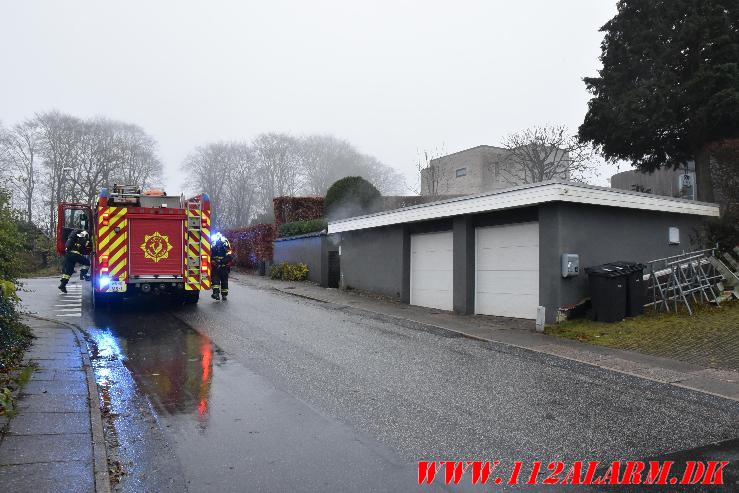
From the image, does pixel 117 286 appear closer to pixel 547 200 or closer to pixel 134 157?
pixel 547 200

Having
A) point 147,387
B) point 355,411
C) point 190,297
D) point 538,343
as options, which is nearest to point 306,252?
point 190,297

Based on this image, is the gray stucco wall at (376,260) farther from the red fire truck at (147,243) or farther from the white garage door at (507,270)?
the red fire truck at (147,243)

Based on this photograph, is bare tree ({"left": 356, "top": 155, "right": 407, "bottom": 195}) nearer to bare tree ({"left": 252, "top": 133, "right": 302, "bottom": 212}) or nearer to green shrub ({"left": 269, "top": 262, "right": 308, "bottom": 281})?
bare tree ({"left": 252, "top": 133, "right": 302, "bottom": 212})

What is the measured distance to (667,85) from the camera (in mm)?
15883

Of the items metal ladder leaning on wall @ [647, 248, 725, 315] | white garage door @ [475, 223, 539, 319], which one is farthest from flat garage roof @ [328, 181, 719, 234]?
metal ladder leaning on wall @ [647, 248, 725, 315]

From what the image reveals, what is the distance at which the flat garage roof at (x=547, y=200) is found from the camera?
11.3 meters

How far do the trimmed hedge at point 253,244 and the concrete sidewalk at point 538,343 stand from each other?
1004cm

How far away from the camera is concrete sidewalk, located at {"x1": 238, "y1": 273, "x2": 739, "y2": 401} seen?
289 inches

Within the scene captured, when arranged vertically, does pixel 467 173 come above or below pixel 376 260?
above

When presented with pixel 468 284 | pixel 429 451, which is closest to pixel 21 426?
pixel 429 451

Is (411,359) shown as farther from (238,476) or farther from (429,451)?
(238,476)

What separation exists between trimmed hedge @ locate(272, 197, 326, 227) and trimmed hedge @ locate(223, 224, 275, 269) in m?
0.74

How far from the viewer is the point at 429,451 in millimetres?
4625

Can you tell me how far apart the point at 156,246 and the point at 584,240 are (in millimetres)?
9589
